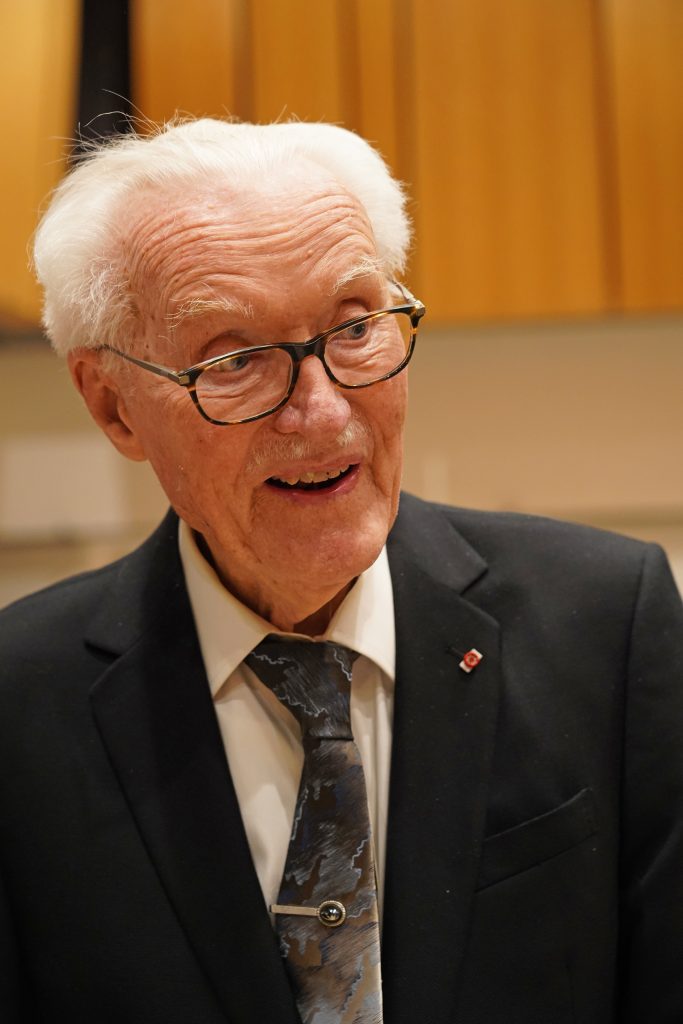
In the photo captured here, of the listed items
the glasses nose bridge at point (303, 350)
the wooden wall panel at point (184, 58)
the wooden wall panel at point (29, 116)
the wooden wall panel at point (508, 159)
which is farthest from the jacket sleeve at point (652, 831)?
the wooden wall panel at point (184, 58)

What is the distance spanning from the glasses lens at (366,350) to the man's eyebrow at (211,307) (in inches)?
3.7

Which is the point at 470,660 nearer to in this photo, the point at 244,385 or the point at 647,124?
the point at 244,385

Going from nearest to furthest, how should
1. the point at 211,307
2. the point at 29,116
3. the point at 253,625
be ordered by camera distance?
1. the point at 211,307
2. the point at 253,625
3. the point at 29,116

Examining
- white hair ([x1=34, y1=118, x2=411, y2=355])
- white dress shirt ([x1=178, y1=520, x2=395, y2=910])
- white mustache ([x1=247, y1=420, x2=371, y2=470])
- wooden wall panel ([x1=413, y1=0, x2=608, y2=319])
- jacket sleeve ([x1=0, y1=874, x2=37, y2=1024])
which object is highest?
wooden wall panel ([x1=413, y1=0, x2=608, y2=319])

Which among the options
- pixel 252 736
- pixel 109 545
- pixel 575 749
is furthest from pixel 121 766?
pixel 109 545

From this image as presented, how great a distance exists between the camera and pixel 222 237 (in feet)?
3.71

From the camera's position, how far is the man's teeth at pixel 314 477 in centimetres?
115

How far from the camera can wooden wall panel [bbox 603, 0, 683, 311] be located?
2.36 meters

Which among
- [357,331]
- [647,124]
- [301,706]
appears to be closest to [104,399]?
[357,331]

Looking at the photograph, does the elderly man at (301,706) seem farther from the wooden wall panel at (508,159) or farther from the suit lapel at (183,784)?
the wooden wall panel at (508,159)

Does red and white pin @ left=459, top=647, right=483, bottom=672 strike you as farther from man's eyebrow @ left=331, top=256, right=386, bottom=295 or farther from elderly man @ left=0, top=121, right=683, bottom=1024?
man's eyebrow @ left=331, top=256, right=386, bottom=295

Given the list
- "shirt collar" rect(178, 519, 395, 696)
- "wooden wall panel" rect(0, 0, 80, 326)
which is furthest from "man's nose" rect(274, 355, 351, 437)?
"wooden wall panel" rect(0, 0, 80, 326)

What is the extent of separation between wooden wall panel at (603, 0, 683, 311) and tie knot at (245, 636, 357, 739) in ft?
5.03

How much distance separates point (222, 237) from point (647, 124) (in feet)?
5.16
